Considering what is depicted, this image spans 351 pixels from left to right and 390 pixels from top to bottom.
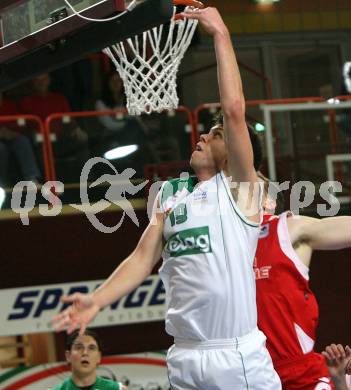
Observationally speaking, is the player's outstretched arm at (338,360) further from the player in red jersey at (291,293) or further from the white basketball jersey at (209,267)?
the white basketball jersey at (209,267)

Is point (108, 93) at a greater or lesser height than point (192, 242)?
greater

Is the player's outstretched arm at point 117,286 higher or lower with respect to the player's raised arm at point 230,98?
lower

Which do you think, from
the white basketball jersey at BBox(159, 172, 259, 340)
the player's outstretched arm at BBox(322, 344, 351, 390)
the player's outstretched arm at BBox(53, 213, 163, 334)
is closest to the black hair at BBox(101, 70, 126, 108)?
the player's outstretched arm at BBox(322, 344, 351, 390)

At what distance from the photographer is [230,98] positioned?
13.7ft

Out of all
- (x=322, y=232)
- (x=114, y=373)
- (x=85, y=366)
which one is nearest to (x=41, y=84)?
(x=114, y=373)

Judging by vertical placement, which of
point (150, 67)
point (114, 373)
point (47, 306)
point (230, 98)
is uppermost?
point (150, 67)

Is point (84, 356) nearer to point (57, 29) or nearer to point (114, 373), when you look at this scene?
point (114, 373)

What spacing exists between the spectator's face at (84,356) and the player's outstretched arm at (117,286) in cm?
371

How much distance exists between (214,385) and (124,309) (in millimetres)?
6015

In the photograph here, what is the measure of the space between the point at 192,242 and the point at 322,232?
1.15 meters

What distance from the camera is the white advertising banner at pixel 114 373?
31.8 ft

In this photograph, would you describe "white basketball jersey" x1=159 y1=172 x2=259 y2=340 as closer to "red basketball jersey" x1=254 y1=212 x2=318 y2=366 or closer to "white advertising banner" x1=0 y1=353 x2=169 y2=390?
"red basketball jersey" x1=254 y1=212 x2=318 y2=366

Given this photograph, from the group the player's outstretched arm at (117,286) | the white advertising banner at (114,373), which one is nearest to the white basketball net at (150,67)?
the player's outstretched arm at (117,286)

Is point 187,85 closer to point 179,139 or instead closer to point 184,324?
point 179,139
